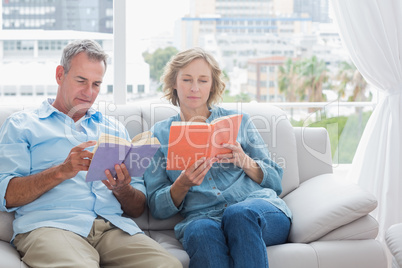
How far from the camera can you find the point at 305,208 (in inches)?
92.8

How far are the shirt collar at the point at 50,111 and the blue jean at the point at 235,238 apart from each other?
704mm

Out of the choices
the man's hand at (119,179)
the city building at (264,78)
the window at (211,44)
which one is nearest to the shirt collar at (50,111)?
the man's hand at (119,179)

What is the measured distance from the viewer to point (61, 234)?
198 centimetres

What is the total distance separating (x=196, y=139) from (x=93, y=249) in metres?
0.60

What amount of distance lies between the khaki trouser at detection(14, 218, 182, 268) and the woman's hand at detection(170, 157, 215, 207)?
27 centimetres

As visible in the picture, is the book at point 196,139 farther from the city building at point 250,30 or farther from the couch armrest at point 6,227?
the city building at point 250,30

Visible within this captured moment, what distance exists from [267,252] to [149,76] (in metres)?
2.07

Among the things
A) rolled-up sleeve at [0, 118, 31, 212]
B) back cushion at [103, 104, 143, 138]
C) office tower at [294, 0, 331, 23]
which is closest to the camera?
rolled-up sleeve at [0, 118, 31, 212]

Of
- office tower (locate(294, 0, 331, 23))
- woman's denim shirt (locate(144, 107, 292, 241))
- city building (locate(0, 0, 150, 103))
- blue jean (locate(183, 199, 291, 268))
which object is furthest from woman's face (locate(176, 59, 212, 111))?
office tower (locate(294, 0, 331, 23))

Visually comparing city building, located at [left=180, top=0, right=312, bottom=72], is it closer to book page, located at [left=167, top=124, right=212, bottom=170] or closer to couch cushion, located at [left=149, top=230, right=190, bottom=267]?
couch cushion, located at [left=149, top=230, right=190, bottom=267]

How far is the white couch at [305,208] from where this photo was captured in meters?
2.15

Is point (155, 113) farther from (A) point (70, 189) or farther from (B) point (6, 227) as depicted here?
(B) point (6, 227)

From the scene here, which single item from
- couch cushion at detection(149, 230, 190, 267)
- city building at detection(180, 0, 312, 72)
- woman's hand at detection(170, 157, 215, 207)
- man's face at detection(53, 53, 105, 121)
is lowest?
couch cushion at detection(149, 230, 190, 267)

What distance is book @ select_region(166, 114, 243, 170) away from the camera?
1.97m
